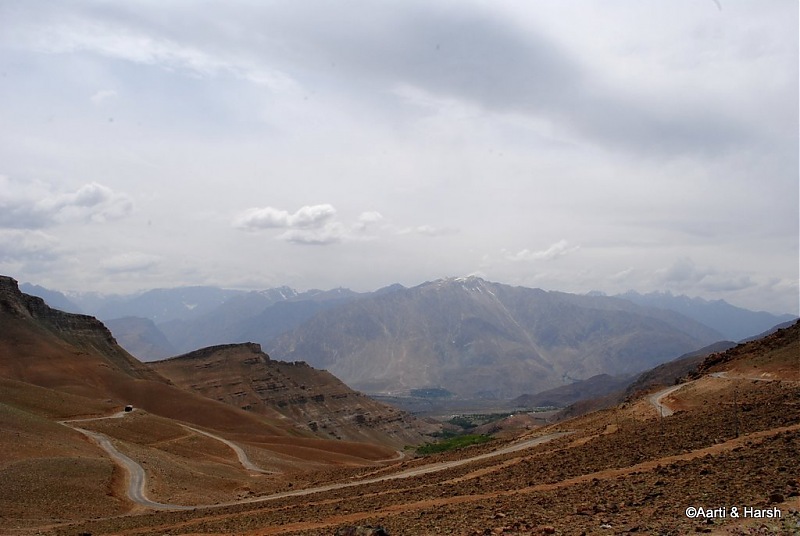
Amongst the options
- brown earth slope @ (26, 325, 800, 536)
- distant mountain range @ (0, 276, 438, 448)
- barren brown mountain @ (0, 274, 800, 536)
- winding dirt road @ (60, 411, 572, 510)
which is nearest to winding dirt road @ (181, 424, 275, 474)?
barren brown mountain @ (0, 274, 800, 536)

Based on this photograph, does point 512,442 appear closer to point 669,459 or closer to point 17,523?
point 669,459

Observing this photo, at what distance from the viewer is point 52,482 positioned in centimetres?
3559

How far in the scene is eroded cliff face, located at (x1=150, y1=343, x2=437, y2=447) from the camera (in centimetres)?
15325

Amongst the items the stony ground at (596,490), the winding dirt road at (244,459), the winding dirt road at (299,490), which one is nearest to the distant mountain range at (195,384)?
the winding dirt road at (244,459)

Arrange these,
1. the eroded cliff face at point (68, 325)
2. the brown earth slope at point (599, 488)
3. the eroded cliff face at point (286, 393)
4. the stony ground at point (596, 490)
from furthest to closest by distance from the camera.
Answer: the eroded cliff face at point (286, 393) → the eroded cliff face at point (68, 325) → the stony ground at point (596, 490) → the brown earth slope at point (599, 488)

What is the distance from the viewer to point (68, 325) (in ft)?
436

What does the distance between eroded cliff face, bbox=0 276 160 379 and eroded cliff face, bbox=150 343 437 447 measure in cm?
2094

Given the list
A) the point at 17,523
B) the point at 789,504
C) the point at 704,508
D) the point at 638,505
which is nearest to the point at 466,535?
the point at 638,505

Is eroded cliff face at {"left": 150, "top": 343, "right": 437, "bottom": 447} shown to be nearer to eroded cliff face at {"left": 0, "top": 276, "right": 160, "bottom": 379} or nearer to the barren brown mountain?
eroded cliff face at {"left": 0, "top": 276, "right": 160, "bottom": 379}

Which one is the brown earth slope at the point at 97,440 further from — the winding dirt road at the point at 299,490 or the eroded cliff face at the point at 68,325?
the winding dirt road at the point at 299,490

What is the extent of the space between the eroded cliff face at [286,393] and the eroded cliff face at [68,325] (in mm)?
20939

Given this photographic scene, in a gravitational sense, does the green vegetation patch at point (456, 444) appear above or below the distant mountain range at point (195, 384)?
below

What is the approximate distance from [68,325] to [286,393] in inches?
2265

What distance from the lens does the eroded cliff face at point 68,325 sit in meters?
120
